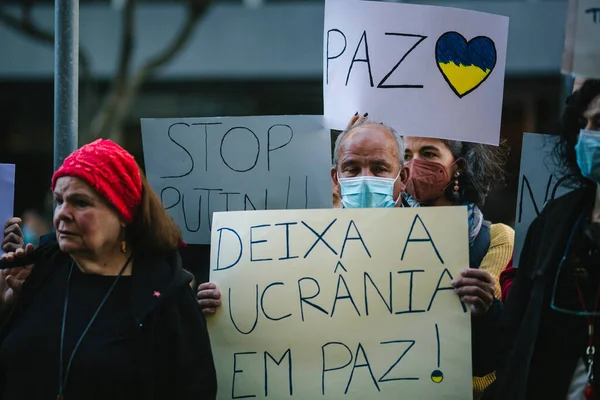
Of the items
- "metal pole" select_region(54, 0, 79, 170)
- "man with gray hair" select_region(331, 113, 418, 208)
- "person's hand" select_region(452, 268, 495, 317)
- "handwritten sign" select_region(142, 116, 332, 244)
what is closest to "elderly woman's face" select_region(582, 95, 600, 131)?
"person's hand" select_region(452, 268, 495, 317)

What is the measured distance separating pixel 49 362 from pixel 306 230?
0.99 meters

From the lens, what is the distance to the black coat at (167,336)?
114 inches

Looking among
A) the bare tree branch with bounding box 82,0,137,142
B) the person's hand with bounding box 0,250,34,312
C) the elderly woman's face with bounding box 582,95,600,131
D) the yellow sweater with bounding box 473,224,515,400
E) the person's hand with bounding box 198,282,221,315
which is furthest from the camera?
the bare tree branch with bounding box 82,0,137,142

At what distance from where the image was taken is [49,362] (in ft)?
9.43

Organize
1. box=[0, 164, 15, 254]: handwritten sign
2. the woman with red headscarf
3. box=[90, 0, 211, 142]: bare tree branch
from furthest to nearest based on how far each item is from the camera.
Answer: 1. box=[90, 0, 211, 142]: bare tree branch
2. box=[0, 164, 15, 254]: handwritten sign
3. the woman with red headscarf

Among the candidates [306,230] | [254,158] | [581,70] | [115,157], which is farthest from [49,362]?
[581,70]

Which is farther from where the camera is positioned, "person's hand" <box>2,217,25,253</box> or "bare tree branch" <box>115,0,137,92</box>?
"bare tree branch" <box>115,0,137,92</box>

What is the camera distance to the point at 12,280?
3088mm

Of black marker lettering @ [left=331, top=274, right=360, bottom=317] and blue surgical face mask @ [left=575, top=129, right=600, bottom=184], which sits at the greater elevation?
blue surgical face mask @ [left=575, top=129, right=600, bottom=184]

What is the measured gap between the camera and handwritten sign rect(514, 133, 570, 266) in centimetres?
351

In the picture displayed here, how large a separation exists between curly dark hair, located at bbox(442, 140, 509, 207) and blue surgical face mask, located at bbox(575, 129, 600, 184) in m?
0.91

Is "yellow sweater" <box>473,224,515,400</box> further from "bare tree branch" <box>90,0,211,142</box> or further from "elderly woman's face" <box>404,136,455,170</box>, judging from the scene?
"bare tree branch" <box>90,0,211,142</box>

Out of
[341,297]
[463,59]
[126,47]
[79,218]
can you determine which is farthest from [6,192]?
[126,47]

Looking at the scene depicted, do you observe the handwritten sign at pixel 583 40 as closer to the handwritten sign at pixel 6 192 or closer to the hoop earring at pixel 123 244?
the hoop earring at pixel 123 244
